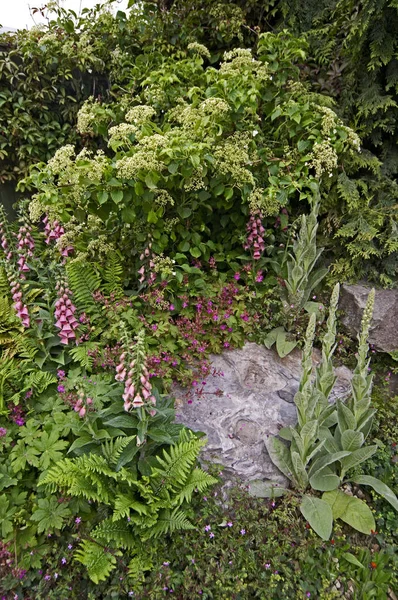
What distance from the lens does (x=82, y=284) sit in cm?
331

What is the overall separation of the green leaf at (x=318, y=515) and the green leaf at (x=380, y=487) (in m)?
0.35

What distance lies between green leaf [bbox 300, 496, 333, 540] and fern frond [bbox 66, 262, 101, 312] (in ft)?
7.06

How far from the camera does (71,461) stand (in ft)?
7.70

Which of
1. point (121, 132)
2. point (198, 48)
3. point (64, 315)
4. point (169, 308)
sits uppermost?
point (198, 48)

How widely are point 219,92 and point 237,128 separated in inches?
13.3

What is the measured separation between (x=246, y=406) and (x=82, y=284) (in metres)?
1.71

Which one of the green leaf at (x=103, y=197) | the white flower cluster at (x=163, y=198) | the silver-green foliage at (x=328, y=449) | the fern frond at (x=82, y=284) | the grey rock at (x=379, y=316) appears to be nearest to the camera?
the silver-green foliage at (x=328, y=449)

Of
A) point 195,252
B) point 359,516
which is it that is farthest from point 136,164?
point 359,516

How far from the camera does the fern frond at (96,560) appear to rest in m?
2.05

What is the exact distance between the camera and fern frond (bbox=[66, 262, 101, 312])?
3256 millimetres

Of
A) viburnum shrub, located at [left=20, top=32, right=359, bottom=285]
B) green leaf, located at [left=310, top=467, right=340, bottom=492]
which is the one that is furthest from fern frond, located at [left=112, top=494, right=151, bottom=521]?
viburnum shrub, located at [left=20, top=32, right=359, bottom=285]

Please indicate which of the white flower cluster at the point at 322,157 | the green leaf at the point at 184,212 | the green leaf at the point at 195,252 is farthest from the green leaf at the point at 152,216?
the white flower cluster at the point at 322,157

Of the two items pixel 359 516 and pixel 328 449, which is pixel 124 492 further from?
pixel 359 516

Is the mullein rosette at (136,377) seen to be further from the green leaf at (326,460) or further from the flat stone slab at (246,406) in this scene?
the green leaf at (326,460)
